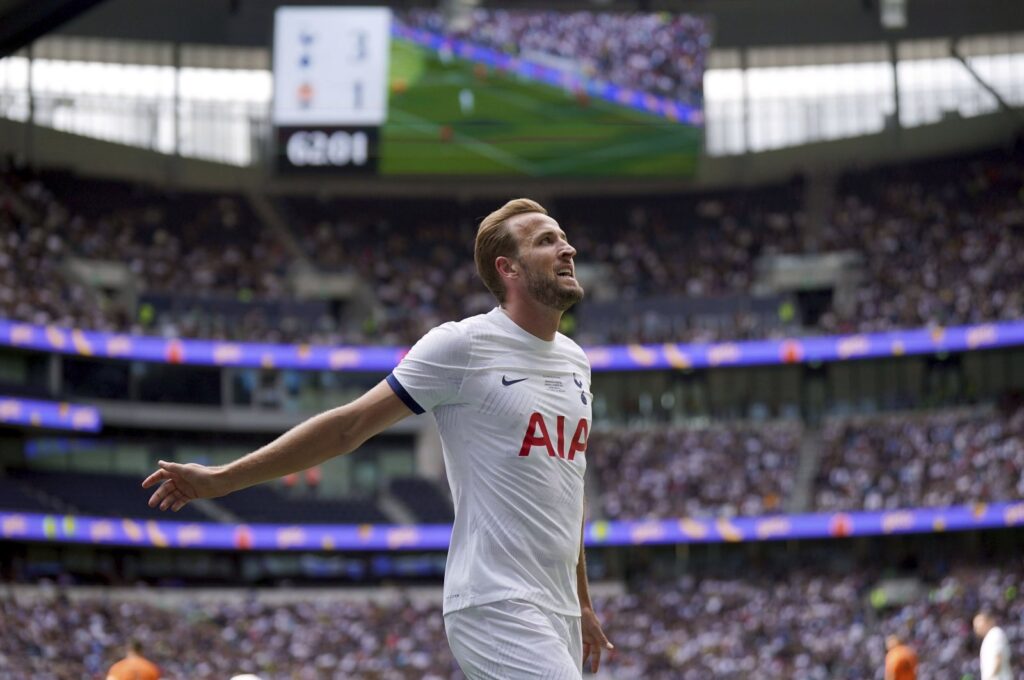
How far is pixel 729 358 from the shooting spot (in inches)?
2026

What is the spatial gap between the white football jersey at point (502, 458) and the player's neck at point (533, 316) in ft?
0.08

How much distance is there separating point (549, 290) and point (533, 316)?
139 millimetres

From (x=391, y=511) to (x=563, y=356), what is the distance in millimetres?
46541

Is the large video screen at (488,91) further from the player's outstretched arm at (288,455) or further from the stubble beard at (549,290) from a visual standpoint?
the player's outstretched arm at (288,455)

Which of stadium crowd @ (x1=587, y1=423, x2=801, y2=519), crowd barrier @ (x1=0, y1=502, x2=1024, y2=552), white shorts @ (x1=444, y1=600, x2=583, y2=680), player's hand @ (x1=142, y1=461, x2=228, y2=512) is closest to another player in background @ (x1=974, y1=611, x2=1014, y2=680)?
white shorts @ (x1=444, y1=600, x2=583, y2=680)

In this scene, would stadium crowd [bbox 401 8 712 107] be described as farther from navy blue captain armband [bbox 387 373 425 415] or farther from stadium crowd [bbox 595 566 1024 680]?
navy blue captain armband [bbox 387 373 425 415]

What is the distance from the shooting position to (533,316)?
4977mm

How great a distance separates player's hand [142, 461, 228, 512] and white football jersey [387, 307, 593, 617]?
65cm

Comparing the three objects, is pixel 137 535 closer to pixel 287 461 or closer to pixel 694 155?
pixel 694 155

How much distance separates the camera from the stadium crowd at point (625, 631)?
39.0 metres

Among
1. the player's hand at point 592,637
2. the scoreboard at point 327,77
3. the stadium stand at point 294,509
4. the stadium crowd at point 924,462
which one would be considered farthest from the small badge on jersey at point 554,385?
the scoreboard at point 327,77

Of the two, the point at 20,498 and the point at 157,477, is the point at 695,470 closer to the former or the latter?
the point at 20,498

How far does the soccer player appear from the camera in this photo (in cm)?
464

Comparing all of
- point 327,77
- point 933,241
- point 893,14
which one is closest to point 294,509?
point 327,77
